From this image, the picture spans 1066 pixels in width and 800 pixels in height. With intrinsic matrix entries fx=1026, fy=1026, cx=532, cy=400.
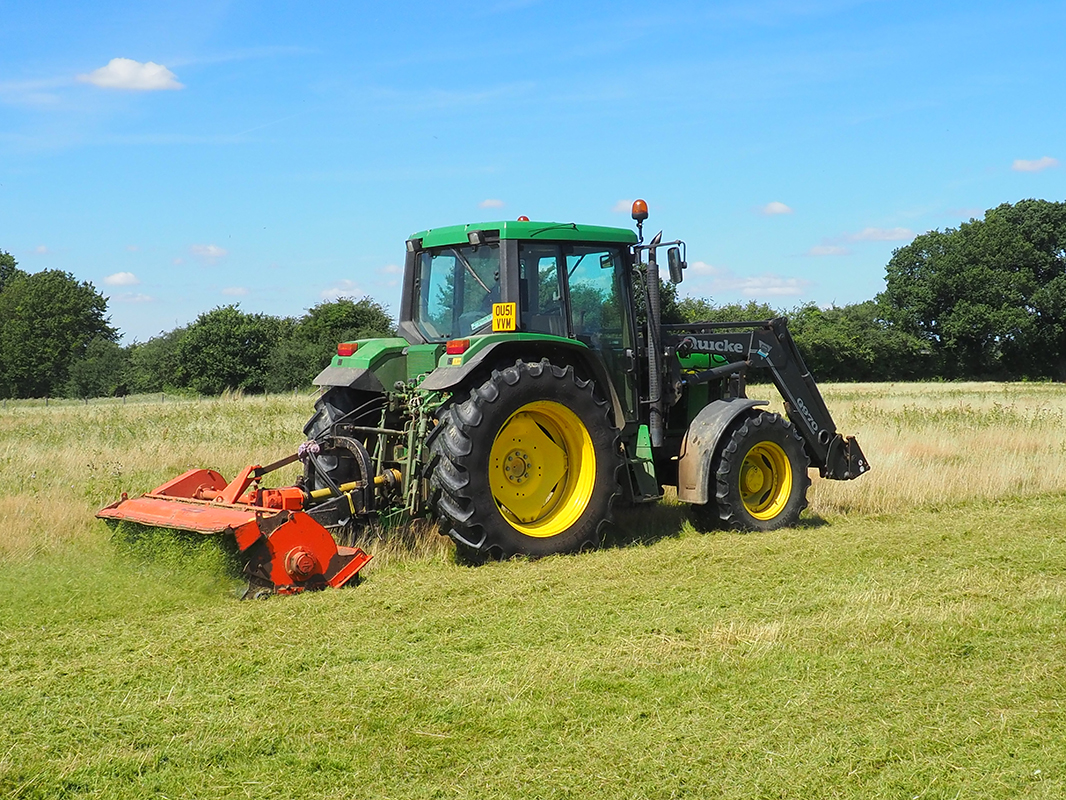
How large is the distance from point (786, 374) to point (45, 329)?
60.2 metres

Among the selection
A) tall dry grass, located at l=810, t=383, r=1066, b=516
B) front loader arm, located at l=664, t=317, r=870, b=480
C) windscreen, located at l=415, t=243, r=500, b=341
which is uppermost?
windscreen, located at l=415, t=243, r=500, b=341

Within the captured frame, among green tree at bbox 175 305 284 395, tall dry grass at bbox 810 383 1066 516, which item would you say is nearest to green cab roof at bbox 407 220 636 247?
tall dry grass at bbox 810 383 1066 516

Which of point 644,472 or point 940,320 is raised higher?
point 940,320

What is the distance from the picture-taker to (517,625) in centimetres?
568

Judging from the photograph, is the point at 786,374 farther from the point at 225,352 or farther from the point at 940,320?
the point at 940,320

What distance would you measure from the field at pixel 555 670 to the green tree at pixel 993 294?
137ft

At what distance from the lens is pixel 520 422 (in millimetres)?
7605

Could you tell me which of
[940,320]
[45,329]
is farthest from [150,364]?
[940,320]

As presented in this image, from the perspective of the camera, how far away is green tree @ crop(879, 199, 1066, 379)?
46688 millimetres

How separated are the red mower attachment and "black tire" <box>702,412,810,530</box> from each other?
10.6 feet

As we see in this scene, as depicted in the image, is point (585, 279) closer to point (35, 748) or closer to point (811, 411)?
point (811, 411)

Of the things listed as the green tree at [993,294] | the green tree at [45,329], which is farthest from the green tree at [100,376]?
the green tree at [993,294]

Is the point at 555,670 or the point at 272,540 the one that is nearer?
the point at 555,670

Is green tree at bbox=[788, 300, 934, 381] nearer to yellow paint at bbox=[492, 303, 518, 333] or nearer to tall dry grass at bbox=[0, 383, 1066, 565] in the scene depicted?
tall dry grass at bbox=[0, 383, 1066, 565]
